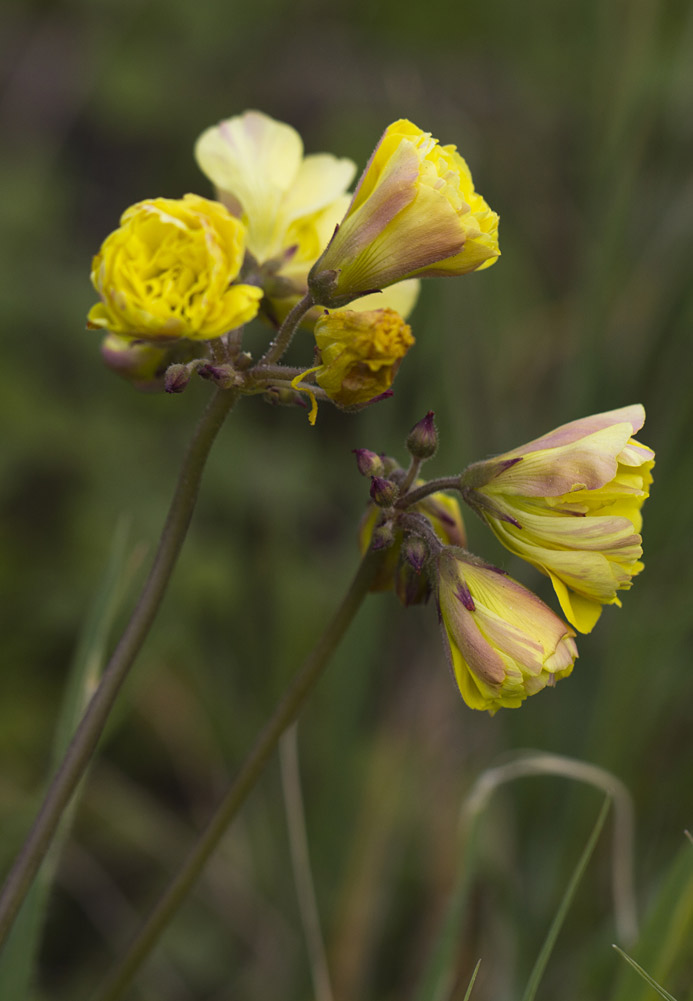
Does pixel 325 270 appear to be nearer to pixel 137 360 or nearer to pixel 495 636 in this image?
pixel 137 360

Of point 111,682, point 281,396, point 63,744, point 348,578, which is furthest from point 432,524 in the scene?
point 348,578

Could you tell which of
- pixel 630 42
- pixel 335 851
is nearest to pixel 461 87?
pixel 630 42

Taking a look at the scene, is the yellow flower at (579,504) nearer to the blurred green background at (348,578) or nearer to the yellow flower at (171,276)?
the yellow flower at (171,276)

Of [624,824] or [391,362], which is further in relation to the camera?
[624,824]

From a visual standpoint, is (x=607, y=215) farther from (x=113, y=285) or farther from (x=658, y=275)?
(x=113, y=285)

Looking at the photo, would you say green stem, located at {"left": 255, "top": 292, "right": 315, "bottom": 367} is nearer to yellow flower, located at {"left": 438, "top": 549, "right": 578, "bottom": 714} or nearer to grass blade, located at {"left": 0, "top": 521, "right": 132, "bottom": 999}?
yellow flower, located at {"left": 438, "top": 549, "right": 578, "bottom": 714}
